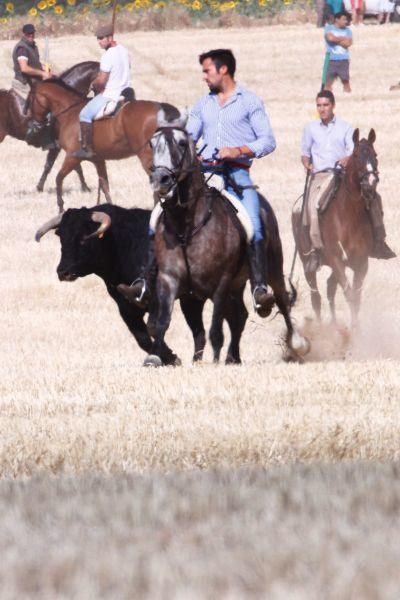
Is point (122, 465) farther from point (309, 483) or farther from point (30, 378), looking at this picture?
point (30, 378)

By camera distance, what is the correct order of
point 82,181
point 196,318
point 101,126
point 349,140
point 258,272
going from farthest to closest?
point 82,181, point 101,126, point 349,140, point 196,318, point 258,272

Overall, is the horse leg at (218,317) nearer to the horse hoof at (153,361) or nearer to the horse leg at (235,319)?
the horse hoof at (153,361)

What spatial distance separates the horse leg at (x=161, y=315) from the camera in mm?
12258

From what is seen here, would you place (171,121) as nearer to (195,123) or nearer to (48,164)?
(195,123)

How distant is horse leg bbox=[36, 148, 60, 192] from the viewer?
29062 mm

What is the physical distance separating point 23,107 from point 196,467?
21.0 meters

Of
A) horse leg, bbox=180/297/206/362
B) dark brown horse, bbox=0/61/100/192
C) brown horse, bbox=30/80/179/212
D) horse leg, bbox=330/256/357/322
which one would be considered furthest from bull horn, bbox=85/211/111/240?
dark brown horse, bbox=0/61/100/192

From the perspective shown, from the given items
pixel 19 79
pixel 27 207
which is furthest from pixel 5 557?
pixel 19 79

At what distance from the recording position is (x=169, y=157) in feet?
38.3

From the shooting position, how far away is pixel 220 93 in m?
12.5

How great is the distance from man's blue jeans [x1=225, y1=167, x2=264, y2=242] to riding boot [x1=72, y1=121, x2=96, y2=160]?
13627 millimetres

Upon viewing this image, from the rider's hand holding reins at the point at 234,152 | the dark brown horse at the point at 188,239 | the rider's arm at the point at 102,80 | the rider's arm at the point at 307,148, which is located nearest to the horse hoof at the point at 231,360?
the dark brown horse at the point at 188,239

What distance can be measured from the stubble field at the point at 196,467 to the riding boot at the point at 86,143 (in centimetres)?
651

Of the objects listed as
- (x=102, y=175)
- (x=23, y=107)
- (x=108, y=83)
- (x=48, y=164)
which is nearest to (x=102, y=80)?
(x=108, y=83)
